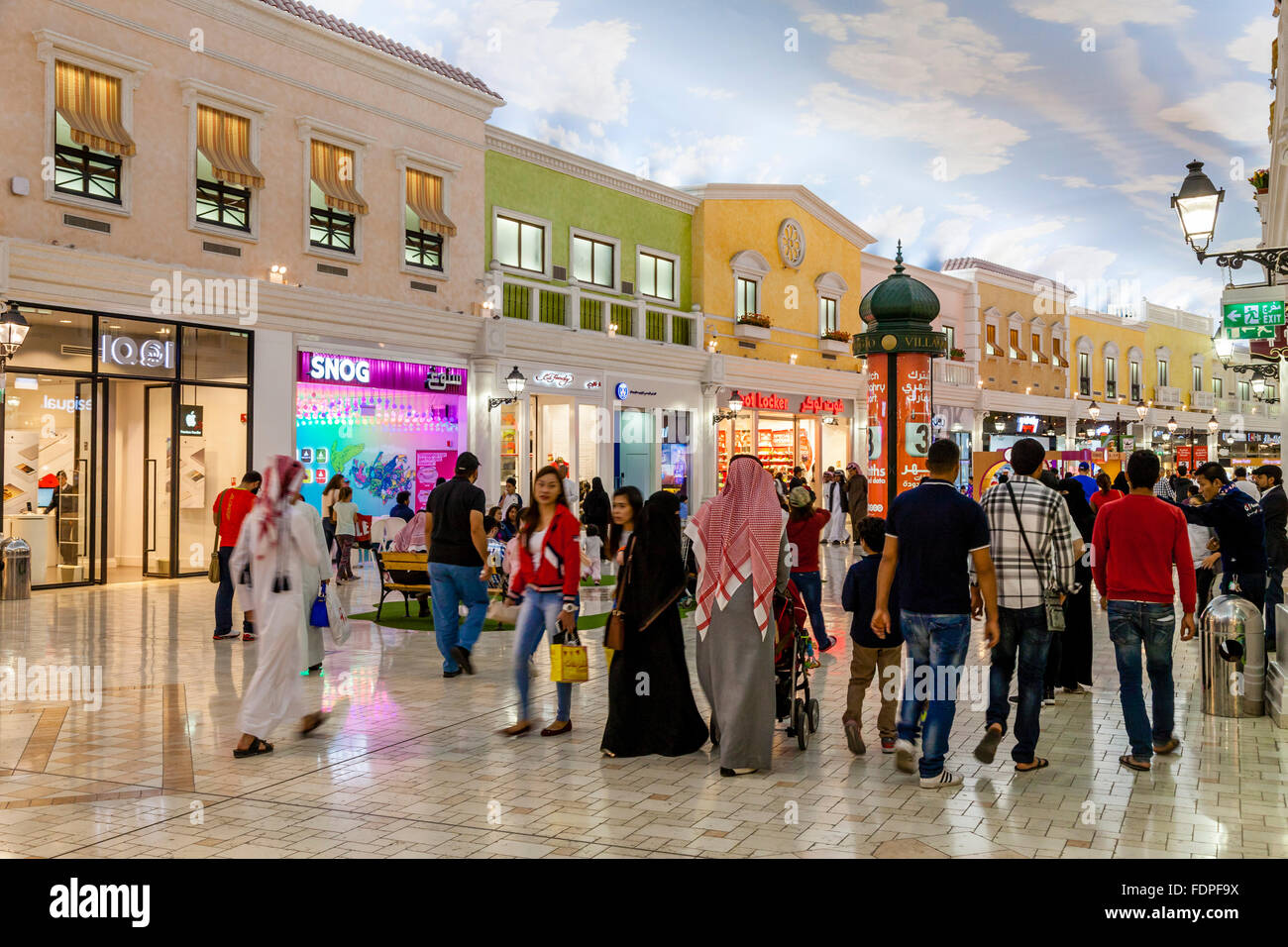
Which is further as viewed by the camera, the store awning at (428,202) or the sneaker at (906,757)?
the store awning at (428,202)

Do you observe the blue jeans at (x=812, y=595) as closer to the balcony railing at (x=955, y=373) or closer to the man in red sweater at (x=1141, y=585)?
the man in red sweater at (x=1141, y=585)

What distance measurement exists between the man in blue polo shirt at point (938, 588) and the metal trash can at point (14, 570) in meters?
12.4

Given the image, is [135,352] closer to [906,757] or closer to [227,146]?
[227,146]

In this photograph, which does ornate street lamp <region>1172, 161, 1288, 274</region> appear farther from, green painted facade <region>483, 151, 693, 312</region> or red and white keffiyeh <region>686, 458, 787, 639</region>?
green painted facade <region>483, 151, 693, 312</region>

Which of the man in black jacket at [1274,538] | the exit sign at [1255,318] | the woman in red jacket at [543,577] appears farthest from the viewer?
the man in black jacket at [1274,538]

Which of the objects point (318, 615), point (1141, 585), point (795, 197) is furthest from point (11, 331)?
point (795, 197)

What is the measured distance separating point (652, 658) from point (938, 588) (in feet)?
5.83

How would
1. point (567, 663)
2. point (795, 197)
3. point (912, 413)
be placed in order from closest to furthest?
1. point (567, 663)
2. point (912, 413)
3. point (795, 197)

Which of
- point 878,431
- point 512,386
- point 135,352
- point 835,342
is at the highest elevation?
point 835,342

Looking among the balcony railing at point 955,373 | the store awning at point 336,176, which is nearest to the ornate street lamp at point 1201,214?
the store awning at point 336,176

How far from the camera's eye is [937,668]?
19.8 ft

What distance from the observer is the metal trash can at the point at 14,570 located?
14305mm

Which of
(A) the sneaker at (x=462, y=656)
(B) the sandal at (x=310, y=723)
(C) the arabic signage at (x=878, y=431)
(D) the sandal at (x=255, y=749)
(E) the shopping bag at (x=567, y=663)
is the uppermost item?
(C) the arabic signage at (x=878, y=431)
